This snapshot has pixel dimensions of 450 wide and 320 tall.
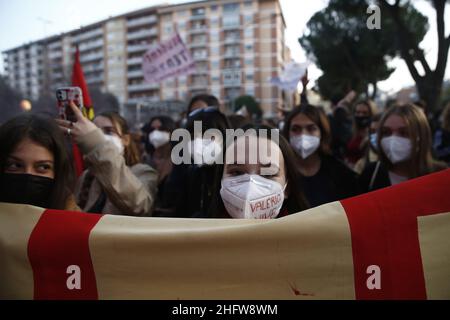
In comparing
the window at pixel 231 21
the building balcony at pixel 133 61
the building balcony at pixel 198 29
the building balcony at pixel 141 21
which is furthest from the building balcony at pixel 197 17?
the building balcony at pixel 133 61

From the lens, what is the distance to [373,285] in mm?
1382

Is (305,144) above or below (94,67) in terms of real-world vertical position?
below

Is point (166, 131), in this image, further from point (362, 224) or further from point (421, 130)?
point (362, 224)

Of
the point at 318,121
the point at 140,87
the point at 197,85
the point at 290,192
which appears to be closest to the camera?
the point at 290,192

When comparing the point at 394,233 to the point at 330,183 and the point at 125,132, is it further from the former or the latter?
the point at 125,132

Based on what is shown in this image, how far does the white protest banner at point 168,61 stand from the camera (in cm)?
783

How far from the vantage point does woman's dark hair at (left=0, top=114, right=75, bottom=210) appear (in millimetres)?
1803

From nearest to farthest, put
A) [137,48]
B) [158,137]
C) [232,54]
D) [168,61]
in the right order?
1. [158,137]
2. [168,61]
3. [232,54]
4. [137,48]

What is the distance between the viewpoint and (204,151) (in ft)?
8.91

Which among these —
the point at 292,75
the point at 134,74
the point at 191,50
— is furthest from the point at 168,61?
the point at 134,74

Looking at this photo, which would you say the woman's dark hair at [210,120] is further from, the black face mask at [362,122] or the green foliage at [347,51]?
the green foliage at [347,51]

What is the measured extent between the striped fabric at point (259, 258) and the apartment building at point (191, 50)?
6033 cm

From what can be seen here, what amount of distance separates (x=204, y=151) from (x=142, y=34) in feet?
271

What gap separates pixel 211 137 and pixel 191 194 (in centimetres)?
41
